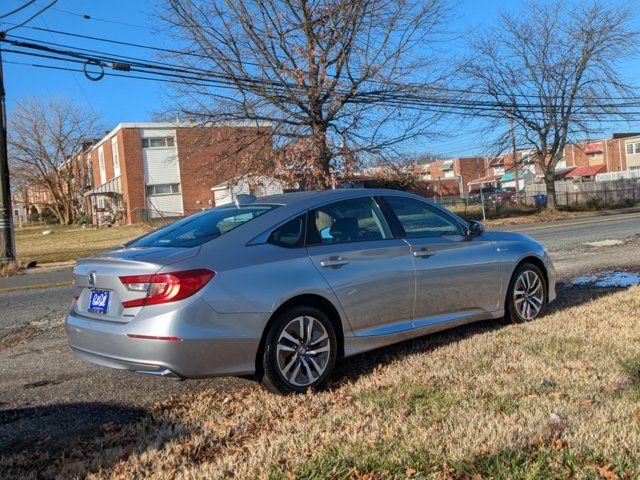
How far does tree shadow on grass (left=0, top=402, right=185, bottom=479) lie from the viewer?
3311 millimetres

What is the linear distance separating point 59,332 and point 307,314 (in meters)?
4.13

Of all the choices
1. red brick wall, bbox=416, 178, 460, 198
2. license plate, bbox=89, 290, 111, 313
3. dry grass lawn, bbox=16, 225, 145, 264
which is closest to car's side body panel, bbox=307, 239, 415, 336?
license plate, bbox=89, 290, 111, 313

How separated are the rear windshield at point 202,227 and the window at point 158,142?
131ft

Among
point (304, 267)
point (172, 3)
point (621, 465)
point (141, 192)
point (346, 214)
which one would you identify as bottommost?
point (621, 465)

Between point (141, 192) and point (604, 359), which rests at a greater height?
point (141, 192)

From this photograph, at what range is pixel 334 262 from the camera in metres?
4.69

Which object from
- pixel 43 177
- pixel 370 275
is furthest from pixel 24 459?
pixel 43 177

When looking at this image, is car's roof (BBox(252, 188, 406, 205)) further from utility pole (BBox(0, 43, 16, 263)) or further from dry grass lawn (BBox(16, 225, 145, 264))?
dry grass lawn (BBox(16, 225, 145, 264))

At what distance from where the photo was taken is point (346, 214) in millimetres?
5152

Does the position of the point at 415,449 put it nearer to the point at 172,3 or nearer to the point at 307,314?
the point at 307,314

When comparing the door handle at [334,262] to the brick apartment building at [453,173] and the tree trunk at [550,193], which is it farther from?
the brick apartment building at [453,173]

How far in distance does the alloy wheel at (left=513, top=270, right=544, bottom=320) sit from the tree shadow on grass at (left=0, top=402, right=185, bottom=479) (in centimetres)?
375

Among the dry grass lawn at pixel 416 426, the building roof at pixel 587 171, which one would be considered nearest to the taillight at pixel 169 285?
the dry grass lawn at pixel 416 426

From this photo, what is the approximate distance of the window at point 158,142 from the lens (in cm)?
4353
